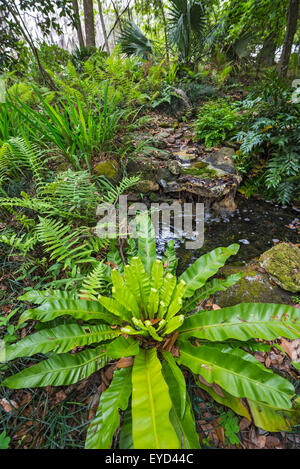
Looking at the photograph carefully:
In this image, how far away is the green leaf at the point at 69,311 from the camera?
0.98m

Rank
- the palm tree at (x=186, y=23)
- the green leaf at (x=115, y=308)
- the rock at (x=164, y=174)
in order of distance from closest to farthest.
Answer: the green leaf at (x=115, y=308)
the rock at (x=164, y=174)
the palm tree at (x=186, y=23)

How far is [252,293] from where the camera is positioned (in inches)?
60.5

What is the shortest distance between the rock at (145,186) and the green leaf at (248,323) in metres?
1.93

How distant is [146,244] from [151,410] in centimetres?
86

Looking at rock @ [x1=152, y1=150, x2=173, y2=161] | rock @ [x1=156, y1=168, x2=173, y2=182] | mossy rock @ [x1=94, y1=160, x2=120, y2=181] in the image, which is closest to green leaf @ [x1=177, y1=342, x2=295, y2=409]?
mossy rock @ [x1=94, y1=160, x2=120, y2=181]

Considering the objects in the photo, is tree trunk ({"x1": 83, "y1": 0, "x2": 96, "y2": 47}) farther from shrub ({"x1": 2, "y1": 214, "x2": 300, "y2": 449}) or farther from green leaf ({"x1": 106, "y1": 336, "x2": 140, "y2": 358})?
green leaf ({"x1": 106, "y1": 336, "x2": 140, "y2": 358})

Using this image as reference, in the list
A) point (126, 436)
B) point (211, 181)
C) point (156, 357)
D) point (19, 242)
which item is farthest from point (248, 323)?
point (211, 181)

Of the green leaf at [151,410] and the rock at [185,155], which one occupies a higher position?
the rock at [185,155]

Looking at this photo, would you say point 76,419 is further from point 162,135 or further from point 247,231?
point 162,135

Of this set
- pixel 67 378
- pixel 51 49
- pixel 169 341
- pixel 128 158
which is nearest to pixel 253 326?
pixel 169 341

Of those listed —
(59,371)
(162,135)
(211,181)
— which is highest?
(162,135)

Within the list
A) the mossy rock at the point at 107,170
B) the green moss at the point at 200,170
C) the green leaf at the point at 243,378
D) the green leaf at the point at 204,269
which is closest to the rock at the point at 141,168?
the mossy rock at the point at 107,170

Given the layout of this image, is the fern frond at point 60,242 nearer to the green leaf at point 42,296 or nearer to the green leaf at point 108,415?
the green leaf at point 42,296

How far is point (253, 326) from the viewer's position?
96 cm
